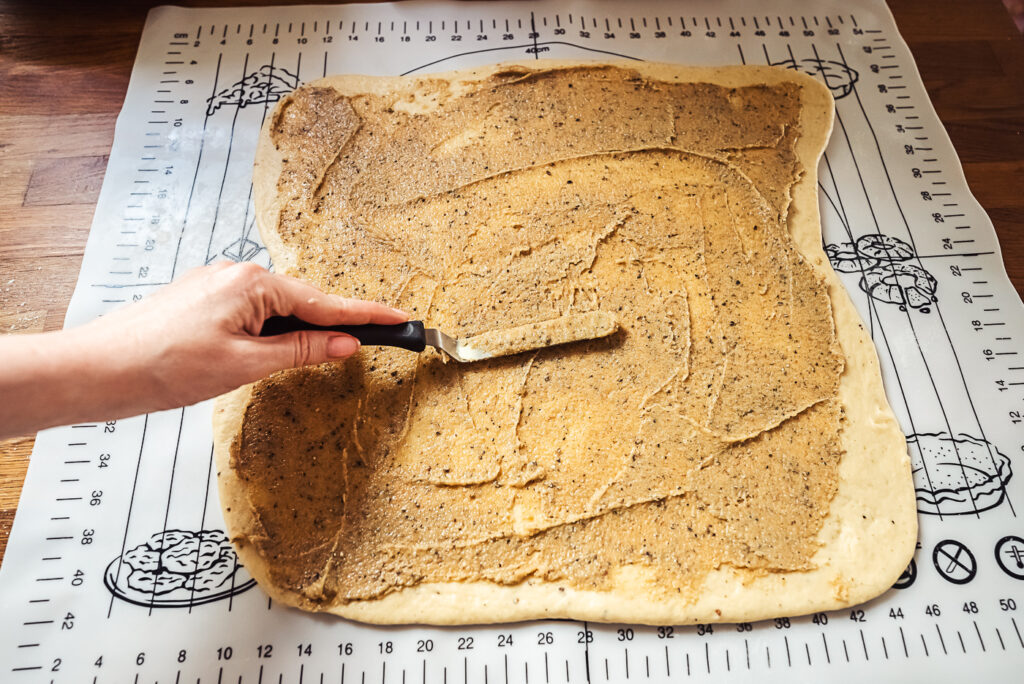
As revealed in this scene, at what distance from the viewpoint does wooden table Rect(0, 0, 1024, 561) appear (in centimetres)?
152

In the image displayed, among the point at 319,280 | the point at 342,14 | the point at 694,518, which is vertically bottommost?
the point at 694,518

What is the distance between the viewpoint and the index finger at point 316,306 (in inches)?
44.0

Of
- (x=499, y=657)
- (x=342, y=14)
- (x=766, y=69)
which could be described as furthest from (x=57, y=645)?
(x=766, y=69)

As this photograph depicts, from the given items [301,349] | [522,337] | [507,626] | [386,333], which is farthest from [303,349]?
[507,626]

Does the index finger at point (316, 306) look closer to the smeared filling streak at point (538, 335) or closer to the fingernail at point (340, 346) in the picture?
the fingernail at point (340, 346)

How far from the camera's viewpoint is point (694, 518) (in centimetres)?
121

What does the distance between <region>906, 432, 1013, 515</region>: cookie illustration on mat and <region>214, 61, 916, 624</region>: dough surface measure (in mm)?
67

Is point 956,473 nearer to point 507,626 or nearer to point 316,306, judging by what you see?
point 507,626

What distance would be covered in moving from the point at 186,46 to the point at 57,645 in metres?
1.44

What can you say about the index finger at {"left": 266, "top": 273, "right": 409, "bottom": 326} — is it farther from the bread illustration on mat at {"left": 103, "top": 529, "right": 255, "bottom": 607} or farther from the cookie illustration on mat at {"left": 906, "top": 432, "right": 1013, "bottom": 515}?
the cookie illustration on mat at {"left": 906, "top": 432, "right": 1013, "bottom": 515}

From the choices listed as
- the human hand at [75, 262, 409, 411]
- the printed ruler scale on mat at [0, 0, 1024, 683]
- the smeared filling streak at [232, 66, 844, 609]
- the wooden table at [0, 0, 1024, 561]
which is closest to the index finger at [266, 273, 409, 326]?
the human hand at [75, 262, 409, 411]

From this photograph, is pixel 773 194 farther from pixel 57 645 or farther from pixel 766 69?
pixel 57 645

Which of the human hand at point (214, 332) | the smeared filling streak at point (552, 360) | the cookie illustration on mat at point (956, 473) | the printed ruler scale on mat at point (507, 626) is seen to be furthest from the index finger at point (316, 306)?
the cookie illustration on mat at point (956, 473)

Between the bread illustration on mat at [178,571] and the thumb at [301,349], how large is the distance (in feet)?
1.24
